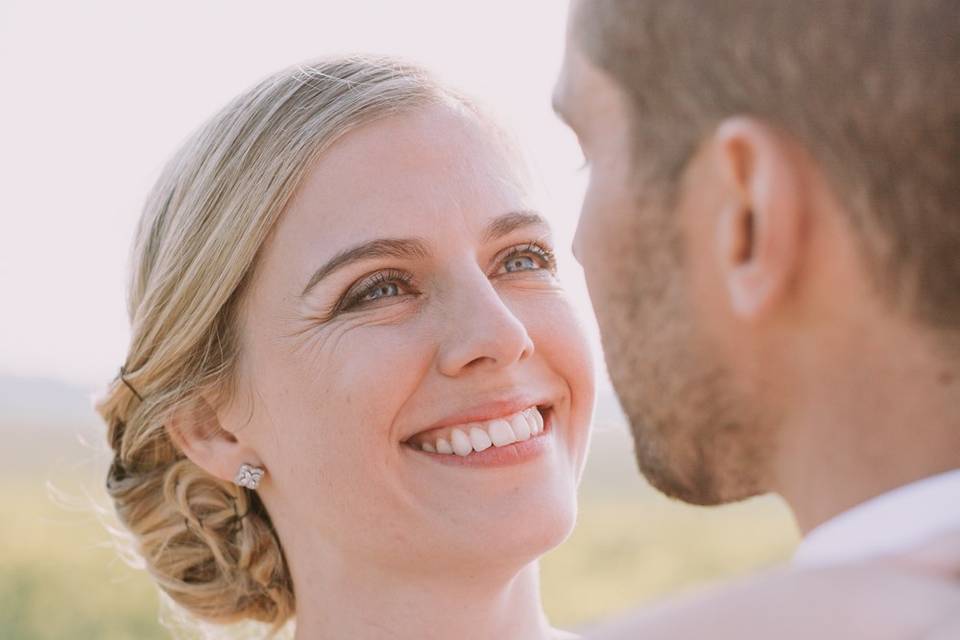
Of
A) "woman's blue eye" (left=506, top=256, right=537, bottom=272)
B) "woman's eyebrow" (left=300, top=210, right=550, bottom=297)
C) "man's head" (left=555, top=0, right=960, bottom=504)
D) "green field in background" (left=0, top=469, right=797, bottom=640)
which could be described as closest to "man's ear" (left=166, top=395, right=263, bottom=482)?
"woman's eyebrow" (left=300, top=210, right=550, bottom=297)

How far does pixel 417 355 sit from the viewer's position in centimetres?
311

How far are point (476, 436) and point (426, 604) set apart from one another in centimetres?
50

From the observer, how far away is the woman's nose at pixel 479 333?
3045mm

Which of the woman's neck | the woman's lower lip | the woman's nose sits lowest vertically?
the woman's neck

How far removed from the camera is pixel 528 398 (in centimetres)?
318

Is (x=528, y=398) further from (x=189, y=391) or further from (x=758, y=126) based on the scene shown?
(x=758, y=126)

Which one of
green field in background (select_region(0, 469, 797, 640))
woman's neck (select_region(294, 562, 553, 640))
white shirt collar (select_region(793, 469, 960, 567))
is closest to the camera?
white shirt collar (select_region(793, 469, 960, 567))

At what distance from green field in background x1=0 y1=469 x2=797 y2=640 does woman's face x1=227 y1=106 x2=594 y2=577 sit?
753 cm

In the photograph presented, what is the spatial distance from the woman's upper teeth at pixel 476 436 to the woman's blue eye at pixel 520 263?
428 mm

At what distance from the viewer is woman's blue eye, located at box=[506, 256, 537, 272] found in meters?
3.33

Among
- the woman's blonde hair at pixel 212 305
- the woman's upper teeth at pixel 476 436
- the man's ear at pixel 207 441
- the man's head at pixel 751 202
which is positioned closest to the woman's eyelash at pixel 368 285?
the woman's blonde hair at pixel 212 305

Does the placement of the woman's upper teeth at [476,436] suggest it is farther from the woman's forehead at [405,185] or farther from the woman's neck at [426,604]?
the woman's forehead at [405,185]

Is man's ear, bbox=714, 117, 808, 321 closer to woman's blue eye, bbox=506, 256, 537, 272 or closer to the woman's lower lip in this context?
the woman's lower lip

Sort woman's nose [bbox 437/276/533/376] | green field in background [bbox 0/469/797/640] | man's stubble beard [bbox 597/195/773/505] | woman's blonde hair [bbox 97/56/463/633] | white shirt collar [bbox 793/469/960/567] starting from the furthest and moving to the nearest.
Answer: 1. green field in background [bbox 0/469/797/640]
2. woman's blonde hair [bbox 97/56/463/633]
3. woman's nose [bbox 437/276/533/376]
4. man's stubble beard [bbox 597/195/773/505]
5. white shirt collar [bbox 793/469/960/567]
